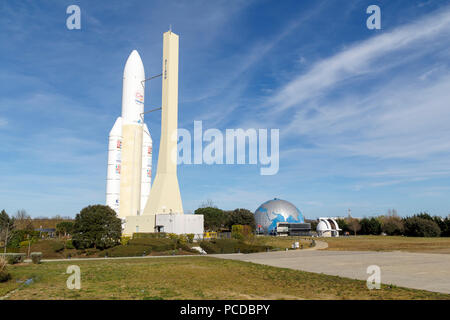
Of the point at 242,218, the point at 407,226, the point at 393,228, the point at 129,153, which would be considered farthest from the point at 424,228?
the point at 129,153

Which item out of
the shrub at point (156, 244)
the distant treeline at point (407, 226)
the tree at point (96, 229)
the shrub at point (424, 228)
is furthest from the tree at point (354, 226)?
the tree at point (96, 229)

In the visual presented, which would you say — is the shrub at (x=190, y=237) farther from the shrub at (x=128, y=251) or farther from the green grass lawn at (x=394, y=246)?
A: the green grass lawn at (x=394, y=246)

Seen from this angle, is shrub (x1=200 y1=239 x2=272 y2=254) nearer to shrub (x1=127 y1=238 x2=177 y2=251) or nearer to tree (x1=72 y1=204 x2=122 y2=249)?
shrub (x1=127 y1=238 x2=177 y2=251)

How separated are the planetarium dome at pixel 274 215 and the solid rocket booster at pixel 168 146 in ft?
157

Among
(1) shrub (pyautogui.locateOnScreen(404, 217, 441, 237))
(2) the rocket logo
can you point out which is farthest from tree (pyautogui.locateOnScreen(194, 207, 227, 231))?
(1) shrub (pyautogui.locateOnScreen(404, 217, 441, 237))

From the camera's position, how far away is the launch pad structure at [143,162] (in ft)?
146

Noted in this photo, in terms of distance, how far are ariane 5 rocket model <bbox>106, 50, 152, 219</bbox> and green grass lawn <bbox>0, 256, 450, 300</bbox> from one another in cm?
3241

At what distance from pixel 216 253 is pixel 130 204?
23.0 m

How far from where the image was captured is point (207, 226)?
87.9 m

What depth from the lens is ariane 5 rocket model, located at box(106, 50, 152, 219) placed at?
50562mm

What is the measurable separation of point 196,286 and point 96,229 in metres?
22.9

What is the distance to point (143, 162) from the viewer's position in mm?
53531
